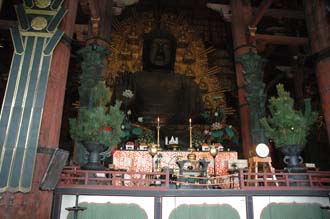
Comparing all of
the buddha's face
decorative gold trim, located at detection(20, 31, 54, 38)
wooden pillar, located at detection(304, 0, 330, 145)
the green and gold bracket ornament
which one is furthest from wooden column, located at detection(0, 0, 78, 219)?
the buddha's face

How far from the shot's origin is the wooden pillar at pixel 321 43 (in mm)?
6306

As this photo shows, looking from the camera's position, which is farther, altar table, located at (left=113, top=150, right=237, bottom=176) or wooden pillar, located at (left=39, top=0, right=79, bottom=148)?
altar table, located at (left=113, top=150, right=237, bottom=176)

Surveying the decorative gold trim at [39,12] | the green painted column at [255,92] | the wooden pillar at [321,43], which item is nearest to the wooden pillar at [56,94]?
the decorative gold trim at [39,12]

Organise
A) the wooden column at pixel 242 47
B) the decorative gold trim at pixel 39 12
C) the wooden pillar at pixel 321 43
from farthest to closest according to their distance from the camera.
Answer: the wooden column at pixel 242 47
the wooden pillar at pixel 321 43
the decorative gold trim at pixel 39 12

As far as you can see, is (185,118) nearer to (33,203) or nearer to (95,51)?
(95,51)

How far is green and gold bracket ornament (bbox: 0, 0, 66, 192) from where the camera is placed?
4027mm

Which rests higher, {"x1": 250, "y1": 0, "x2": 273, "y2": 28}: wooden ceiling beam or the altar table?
{"x1": 250, "y1": 0, "x2": 273, "y2": 28}: wooden ceiling beam

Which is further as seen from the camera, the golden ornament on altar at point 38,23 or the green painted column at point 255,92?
the green painted column at point 255,92

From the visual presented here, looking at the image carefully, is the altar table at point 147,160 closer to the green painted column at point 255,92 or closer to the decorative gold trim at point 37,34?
the green painted column at point 255,92

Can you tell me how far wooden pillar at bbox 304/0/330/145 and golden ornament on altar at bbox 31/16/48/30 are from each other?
574 cm

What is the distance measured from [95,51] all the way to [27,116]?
3233mm

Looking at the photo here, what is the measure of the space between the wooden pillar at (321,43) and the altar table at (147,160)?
2489 millimetres

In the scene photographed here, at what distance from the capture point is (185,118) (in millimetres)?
10461

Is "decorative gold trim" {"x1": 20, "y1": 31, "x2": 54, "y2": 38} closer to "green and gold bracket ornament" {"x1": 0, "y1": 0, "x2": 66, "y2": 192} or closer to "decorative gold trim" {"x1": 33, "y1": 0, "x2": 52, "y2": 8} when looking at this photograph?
"green and gold bracket ornament" {"x1": 0, "y1": 0, "x2": 66, "y2": 192}
